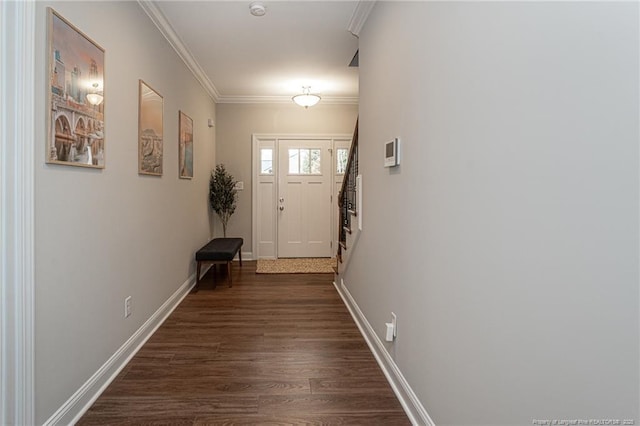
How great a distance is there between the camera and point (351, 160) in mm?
4000

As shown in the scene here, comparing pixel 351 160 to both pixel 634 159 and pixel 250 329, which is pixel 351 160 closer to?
pixel 250 329

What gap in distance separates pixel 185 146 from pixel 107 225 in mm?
2019

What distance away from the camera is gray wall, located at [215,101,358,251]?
6.20 meters

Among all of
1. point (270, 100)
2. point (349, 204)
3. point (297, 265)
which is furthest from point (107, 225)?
point (270, 100)

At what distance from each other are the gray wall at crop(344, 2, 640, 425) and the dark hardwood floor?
452 mm

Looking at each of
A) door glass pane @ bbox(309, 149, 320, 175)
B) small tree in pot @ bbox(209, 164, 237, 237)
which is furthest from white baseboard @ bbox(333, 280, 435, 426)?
door glass pane @ bbox(309, 149, 320, 175)

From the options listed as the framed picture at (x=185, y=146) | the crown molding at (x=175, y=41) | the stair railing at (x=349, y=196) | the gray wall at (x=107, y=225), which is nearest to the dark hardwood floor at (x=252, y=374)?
the gray wall at (x=107, y=225)

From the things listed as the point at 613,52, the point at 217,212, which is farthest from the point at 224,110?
the point at 613,52

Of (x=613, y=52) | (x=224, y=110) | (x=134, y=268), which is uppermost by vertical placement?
(x=224, y=110)

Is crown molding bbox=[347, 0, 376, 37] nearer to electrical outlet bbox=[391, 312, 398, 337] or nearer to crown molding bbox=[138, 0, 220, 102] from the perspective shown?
crown molding bbox=[138, 0, 220, 102]

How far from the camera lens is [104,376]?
7.41 ft

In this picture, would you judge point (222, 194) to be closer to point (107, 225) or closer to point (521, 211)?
point (107, 225)

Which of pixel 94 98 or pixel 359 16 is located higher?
pixel 359 16

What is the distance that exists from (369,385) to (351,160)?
7.61 ft
